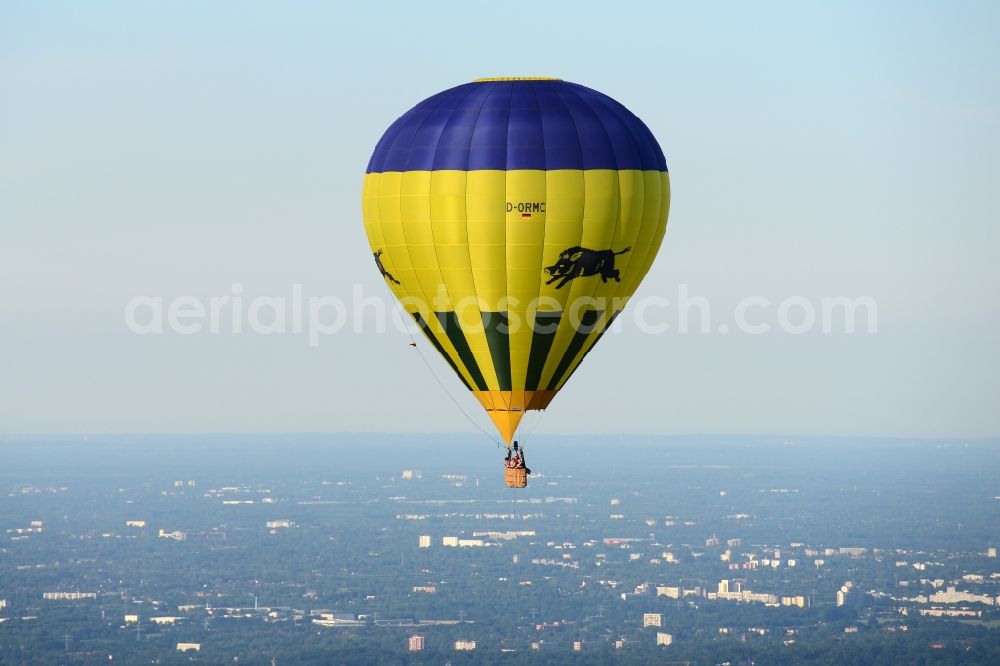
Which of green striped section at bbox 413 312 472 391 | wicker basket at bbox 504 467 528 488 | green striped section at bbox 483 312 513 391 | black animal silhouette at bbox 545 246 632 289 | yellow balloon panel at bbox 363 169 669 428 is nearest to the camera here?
wicker basket at bbox 504 467 528 488

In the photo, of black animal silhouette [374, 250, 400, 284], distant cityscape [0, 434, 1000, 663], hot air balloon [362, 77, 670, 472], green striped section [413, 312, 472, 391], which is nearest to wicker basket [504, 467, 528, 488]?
hot air balloon [362, 77, 670, 472]

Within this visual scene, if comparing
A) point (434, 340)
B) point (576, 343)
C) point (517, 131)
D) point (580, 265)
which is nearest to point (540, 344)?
point (576, 343)

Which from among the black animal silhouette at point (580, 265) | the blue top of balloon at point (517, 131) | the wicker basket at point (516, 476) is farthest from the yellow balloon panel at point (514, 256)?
the wicker basket at point (516, 476)

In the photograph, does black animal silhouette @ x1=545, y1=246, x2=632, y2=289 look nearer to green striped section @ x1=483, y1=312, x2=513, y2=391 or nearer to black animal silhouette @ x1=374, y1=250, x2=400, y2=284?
green striped section @ x1=483, y1=312, x2=513, y2=391

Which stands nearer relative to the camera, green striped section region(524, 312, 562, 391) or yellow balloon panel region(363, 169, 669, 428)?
yellow balloon panel region(363, 169, 669, 428)

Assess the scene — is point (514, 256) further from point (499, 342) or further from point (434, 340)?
point (434, 340)

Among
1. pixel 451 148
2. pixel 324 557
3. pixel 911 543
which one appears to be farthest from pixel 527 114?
pixel 911 543

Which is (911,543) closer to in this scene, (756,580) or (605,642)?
(756,580)

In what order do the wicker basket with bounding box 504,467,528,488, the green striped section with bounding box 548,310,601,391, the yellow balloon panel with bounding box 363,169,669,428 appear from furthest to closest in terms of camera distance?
1. the green striped section with bounding box 548,310,601,391
2. the yellow balloon panel with bounding box 363,169,669,428
3. the wicker basket with bounding box 504,467,528,488
